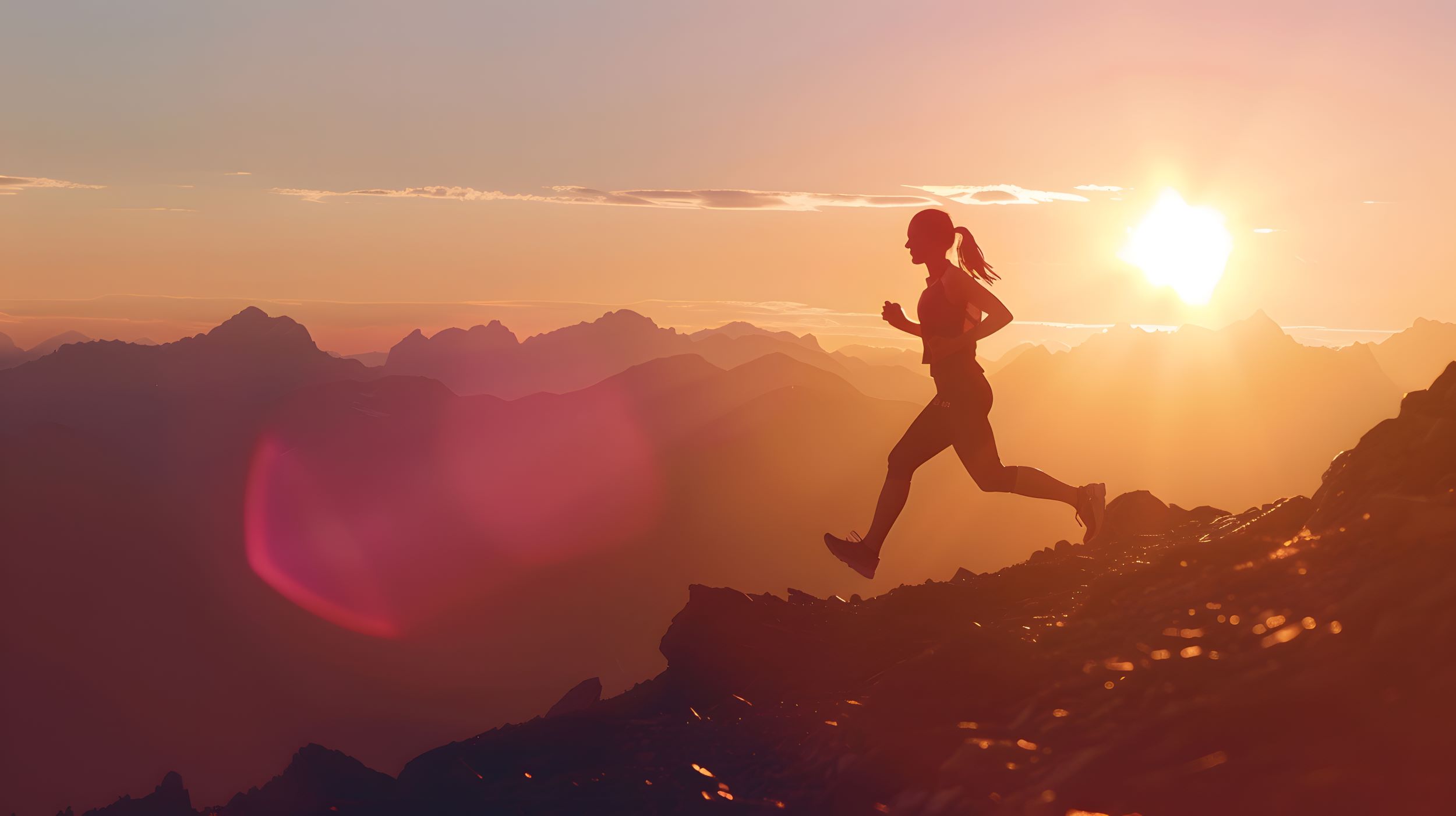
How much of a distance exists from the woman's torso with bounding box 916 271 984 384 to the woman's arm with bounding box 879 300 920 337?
0.06 metres

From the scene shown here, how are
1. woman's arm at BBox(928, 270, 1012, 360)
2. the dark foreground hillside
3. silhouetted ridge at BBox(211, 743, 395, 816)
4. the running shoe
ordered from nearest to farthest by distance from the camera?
the dark foreground hillside
silhouetted ridge at BBox(211, 743, 395, 816)
woman's arm at BBox(928, 270, 1012, 360)
the running shoe

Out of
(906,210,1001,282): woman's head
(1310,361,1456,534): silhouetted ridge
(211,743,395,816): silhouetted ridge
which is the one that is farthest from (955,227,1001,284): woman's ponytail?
(211,743,395,816): silhouetted ridge

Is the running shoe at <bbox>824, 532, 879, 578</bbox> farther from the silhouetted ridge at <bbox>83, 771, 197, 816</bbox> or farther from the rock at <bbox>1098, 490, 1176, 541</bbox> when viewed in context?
the silhouetted ridge at <bbox>83, 771, 197, 816</bbox>

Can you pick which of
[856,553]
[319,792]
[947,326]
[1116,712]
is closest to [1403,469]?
[1116,712]

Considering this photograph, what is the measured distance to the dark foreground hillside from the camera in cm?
412

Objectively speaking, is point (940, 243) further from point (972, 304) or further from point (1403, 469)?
point (1403, 469)

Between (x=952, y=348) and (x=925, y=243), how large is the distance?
2.67 feet

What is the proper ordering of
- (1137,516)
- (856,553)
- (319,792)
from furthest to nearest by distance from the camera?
(1137,516) < (856,553) < (319,792)

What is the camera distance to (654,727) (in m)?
6.68

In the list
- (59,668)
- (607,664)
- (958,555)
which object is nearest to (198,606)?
(59,668)

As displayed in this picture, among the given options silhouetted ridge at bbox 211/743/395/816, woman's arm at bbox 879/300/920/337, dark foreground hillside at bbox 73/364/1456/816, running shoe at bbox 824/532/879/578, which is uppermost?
woman's arm at bbox 879/300/920/337

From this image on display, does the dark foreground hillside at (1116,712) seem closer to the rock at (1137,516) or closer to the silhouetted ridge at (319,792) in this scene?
the silhouetted ridge at (319,792)

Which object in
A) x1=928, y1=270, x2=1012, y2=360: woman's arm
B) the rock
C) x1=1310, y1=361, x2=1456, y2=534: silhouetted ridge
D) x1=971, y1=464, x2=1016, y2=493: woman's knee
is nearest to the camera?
x1=1310, y1=361, x2=1456, y2=534: silhouetted ridge

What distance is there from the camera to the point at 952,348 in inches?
282
